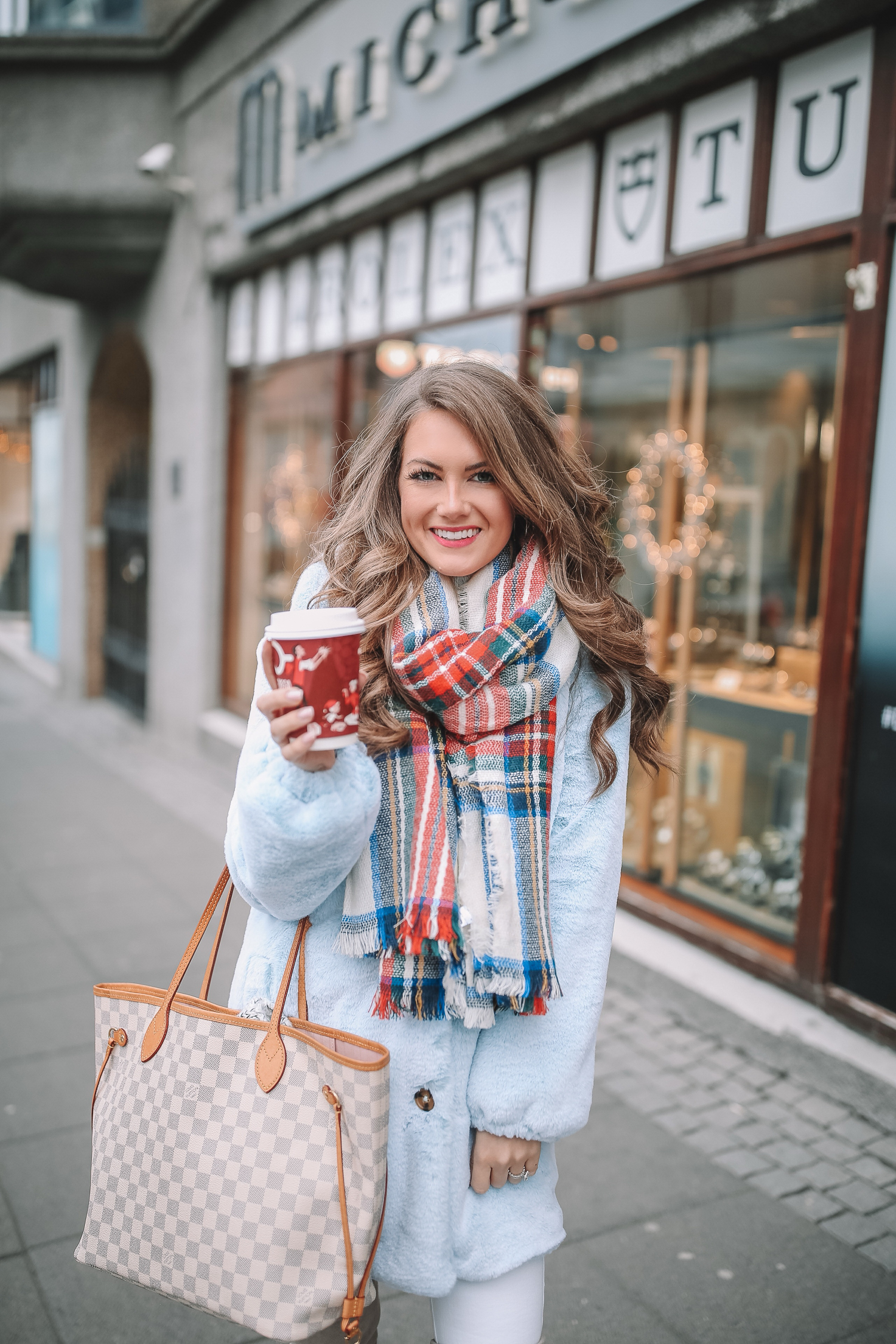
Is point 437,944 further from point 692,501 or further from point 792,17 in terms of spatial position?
point 692,501

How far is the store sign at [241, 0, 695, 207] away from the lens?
4453 millimetres

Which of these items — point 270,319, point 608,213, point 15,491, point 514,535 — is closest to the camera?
point 514,535

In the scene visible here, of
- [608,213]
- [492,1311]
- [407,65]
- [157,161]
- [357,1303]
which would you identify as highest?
[157,161]

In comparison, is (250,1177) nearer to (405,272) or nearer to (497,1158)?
(497,1158)

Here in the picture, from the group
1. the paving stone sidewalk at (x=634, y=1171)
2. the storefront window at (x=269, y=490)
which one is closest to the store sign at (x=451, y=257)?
the storefront window at (x=269, y=490)

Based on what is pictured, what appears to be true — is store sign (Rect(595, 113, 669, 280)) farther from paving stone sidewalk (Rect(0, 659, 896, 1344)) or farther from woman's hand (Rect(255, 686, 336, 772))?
woman's hand (Rect(255, 686, 336, 772))

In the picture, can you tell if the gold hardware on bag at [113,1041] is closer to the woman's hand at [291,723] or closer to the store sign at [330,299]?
the woman's hand at [291,723]

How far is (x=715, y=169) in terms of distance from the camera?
4227 millimetres

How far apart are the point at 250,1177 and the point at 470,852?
531 mm

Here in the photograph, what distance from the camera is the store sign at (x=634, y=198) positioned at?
177 inches

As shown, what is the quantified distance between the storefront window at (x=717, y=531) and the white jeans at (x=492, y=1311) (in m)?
3.44

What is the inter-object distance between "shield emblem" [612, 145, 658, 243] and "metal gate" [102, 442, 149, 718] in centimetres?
621

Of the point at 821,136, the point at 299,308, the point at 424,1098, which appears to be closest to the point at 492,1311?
the point at 424,1098

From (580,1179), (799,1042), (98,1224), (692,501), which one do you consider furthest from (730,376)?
(98,1224)
